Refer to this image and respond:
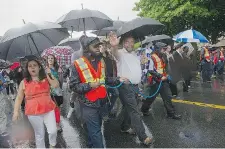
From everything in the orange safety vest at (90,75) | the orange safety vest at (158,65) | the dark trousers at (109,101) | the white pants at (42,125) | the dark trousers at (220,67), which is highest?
the orange safety vest at (90,75)

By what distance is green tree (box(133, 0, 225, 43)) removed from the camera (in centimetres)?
2159

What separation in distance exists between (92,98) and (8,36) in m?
1.64

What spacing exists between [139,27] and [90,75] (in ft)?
7.34

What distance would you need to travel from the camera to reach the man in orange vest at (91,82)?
172 inches

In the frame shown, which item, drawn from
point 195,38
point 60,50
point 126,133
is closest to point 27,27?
point 126,133

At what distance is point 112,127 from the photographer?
21.8 feet

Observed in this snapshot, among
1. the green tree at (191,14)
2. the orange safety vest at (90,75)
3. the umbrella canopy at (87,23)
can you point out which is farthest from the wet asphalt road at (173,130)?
the green tree at (191,14)

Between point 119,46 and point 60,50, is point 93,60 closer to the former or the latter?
point 119,46

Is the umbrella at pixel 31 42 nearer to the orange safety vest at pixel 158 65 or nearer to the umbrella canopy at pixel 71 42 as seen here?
the orange safety vest at pixel 158 65

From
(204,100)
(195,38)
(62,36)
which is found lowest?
(204,100)

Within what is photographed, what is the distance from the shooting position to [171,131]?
6.09m

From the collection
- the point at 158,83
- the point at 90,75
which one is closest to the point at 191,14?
the point at 158,83

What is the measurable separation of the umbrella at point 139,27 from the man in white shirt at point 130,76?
0.16 m

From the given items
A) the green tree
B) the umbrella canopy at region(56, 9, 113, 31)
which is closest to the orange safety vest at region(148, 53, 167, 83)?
the umbrella canopy at region(56, 9, 113, 31)
